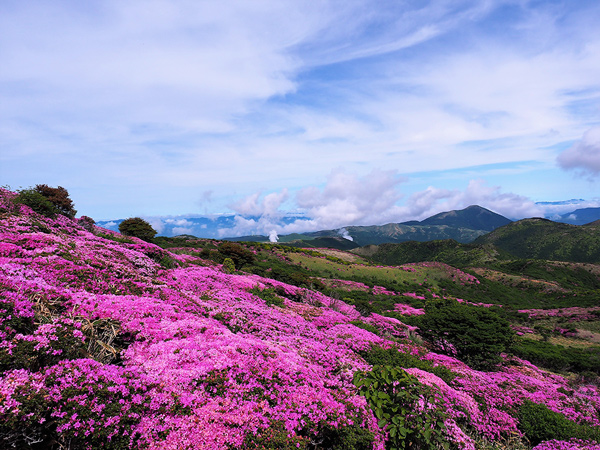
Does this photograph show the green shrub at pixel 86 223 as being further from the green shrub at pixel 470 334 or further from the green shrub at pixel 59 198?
the green shrub at pixel 470 334

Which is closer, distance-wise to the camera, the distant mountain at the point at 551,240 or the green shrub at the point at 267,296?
the green shrub at the point at 267,296

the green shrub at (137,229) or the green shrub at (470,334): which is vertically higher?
the green shrub at (137,229)

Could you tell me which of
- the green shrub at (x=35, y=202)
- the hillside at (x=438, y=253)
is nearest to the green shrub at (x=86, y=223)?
the green shrub at (x=35, y=202)

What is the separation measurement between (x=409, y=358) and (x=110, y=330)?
11.5 metres

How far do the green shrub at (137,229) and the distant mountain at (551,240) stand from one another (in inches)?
7092

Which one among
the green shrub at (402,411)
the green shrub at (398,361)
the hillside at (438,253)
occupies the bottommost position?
the hillside at (438,253)

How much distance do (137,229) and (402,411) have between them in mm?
31728

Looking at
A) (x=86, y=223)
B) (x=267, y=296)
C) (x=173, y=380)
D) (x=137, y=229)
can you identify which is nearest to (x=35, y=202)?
(x=86, y=223)

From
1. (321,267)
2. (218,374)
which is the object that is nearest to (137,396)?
(218,374)

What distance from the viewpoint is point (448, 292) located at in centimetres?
5609

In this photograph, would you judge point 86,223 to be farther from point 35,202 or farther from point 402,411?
point 402,411

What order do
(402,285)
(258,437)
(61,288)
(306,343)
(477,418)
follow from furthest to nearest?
(402,285), (306,343), (477,418), (61,288), (258,437)

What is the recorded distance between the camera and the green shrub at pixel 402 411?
521 cm

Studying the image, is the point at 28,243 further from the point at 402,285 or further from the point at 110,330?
the point at 402,285
